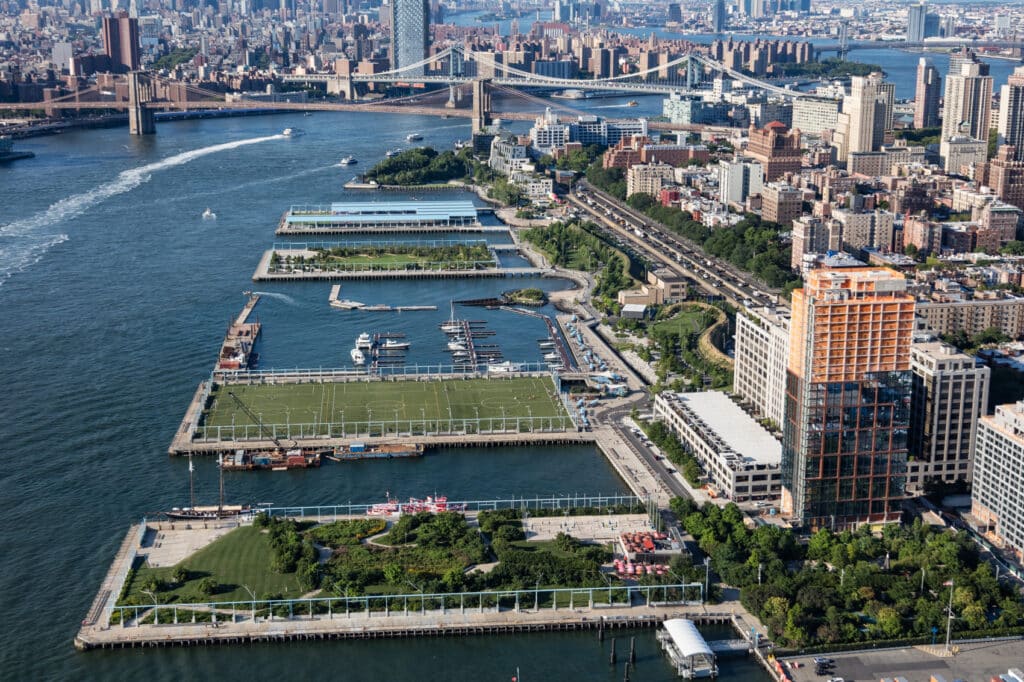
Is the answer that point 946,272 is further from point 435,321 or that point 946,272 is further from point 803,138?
point 803,138

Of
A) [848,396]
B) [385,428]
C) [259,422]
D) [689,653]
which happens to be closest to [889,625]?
[689,653]

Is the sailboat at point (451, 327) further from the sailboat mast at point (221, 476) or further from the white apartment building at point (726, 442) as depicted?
the sailboat mast at point (221, 476)

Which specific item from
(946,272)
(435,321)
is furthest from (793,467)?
(946,272)

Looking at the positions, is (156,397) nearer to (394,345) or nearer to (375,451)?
(375,451)

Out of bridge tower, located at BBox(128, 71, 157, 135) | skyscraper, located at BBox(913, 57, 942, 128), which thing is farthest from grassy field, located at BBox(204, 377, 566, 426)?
bridge tower, located at BBox(128, 71, 157, 135)

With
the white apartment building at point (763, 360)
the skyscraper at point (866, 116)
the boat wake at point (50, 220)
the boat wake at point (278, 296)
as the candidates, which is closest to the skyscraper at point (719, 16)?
the skyscraper at point (866, 116)
